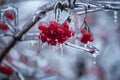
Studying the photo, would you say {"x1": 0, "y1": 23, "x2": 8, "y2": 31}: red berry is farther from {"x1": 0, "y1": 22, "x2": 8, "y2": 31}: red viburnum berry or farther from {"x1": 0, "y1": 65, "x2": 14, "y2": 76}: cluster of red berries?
{"x1": 0, "y1": 65, "x2": 14, "y2": 76}: cluster of red berries

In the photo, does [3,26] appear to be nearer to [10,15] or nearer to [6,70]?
[10,15]

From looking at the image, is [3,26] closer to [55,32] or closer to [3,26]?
[3,26]

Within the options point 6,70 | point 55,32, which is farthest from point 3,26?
point 55,32

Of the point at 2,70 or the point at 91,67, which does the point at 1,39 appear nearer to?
the point at 2,70

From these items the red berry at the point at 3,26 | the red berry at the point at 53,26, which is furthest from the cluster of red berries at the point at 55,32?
the red berry at the point at 3,26

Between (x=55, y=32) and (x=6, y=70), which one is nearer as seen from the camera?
(x=55, y=32)

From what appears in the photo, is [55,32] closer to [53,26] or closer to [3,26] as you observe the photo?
[53,26]

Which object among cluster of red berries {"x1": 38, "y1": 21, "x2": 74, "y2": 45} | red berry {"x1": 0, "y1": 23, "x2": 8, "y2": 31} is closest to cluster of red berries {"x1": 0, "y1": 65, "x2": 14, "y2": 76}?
red berry {"x1": 0, "y1": 23, "x2": 8, "y2": 31}

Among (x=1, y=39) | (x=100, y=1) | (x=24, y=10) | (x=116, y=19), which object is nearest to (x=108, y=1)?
(x=100, y=1)

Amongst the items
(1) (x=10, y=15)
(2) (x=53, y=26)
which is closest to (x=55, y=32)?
(2) (x=53, y=26)

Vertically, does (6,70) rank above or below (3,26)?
below

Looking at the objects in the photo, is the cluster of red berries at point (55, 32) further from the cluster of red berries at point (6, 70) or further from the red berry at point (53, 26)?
the cluster of red berries at point (6, 70)
